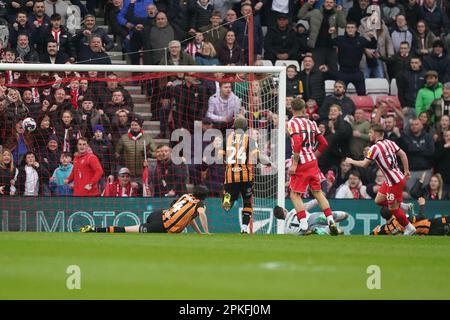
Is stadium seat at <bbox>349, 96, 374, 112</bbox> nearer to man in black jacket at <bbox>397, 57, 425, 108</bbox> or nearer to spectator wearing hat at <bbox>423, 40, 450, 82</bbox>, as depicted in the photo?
man in black jacket at <bbox>397, 57, 425, 108</bbox>

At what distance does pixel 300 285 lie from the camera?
36.9ft

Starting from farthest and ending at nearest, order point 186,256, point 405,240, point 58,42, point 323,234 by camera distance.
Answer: point 58,42, point 323,234, point 405,240, point 186,256

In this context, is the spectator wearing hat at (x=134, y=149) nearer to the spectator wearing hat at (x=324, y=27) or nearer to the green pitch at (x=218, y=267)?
the green pitch at (x=218, y=267)

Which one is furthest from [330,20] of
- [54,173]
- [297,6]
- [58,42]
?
[54,173]

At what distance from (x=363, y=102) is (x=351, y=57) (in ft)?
3.35

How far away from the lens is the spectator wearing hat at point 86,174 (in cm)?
2127

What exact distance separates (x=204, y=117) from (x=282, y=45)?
12.0ft

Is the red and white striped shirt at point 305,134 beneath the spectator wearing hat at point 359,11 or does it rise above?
beneath

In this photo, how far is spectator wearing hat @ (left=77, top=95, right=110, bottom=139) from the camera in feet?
72.8

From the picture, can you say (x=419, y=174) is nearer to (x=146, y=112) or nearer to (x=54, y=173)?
(x=146, y=112)

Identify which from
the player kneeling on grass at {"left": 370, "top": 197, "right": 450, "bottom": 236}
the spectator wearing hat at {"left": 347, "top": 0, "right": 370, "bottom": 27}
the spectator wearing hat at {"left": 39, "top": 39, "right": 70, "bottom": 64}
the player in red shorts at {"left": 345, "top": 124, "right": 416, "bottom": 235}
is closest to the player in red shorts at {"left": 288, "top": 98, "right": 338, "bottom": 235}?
the player in red shorts at {"left": 345, "top": 124, "right": 416, "bottom": 235}

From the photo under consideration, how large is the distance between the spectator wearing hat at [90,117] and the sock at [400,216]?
5772 millimetres

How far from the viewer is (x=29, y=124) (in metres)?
21.8

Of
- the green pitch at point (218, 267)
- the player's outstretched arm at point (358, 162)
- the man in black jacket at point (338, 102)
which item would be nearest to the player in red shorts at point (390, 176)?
the player's outstretched arm at point (358, 162)
